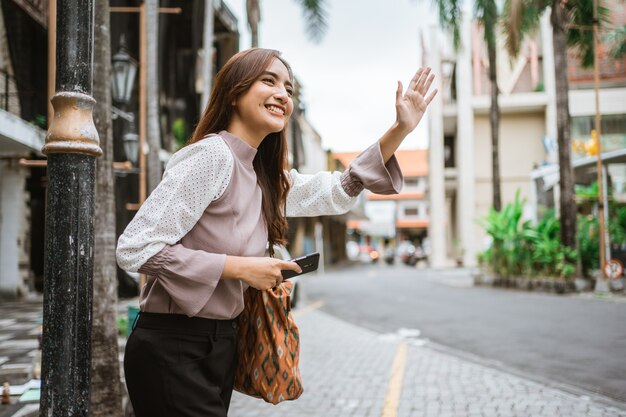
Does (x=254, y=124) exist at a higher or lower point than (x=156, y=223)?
higher

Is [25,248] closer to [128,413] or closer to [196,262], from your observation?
[128,413]

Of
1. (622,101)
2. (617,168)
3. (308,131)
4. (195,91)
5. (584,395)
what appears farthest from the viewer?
(308,131)

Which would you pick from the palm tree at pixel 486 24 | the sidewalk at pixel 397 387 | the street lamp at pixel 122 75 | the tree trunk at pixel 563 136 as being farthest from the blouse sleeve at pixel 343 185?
the palm tree at pixel 486 24

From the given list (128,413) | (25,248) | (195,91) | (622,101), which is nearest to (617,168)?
(622,101)

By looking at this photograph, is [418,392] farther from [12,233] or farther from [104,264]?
[12,233]

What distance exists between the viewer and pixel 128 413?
13.5ft

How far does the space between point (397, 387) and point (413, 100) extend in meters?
3.72

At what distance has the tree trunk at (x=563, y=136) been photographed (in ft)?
48.4

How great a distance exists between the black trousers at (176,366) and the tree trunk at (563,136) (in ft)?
47.5

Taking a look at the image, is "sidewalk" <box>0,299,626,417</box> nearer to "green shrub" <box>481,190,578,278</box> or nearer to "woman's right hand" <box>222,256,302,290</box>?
"woman's right hand" <box>222,256,302,290</box>

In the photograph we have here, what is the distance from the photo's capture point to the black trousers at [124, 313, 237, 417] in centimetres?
174

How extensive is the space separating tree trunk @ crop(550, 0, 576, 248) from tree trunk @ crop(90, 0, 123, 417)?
43.7 ft

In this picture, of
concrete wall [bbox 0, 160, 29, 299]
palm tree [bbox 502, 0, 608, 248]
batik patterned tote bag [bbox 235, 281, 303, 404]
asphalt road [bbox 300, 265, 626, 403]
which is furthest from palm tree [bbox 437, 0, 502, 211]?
batik patterned tote bag [bbox 235, 281, 303, 404]

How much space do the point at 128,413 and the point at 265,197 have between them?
9.12 feet
